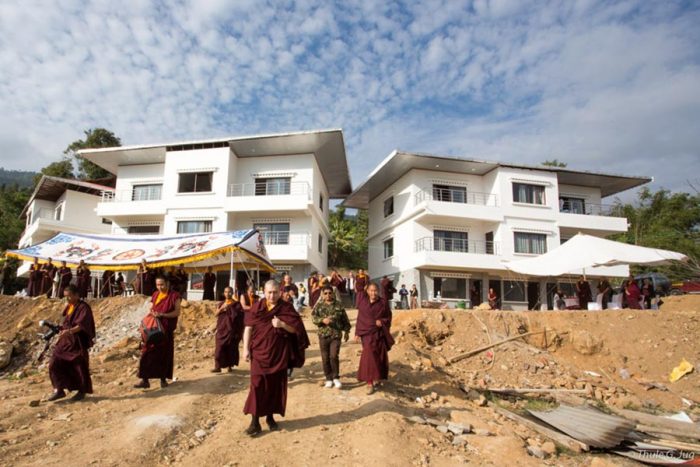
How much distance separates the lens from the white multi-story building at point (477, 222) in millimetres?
21297

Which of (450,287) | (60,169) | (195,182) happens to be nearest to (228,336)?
(450,287)

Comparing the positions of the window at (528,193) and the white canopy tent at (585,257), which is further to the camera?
the window at (528,193)

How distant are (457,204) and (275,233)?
29.9 feet

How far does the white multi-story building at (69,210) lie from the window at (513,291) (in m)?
22.3

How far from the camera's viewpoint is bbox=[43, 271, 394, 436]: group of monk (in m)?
5.25

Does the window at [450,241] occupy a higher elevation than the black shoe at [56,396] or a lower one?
higher

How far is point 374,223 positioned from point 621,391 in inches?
720

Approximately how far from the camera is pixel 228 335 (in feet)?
27.2

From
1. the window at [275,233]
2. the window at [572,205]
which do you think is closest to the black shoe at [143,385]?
the window at [275,233]

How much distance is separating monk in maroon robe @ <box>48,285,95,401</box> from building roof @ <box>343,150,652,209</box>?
1640 centimetres

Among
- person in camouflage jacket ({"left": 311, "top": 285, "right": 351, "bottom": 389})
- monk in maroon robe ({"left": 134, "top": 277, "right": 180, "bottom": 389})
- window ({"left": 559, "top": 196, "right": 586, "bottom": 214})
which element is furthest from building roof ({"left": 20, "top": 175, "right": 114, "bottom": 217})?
window ({"left": 559, "top": 196, "right": 586, "bottom": 214})

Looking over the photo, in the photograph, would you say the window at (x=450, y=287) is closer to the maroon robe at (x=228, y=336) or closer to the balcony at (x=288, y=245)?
the balcony at (x=288, y=245)

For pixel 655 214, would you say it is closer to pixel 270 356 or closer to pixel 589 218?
pixel 589 218

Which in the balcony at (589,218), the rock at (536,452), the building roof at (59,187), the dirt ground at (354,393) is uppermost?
the building roof at (59,187)
